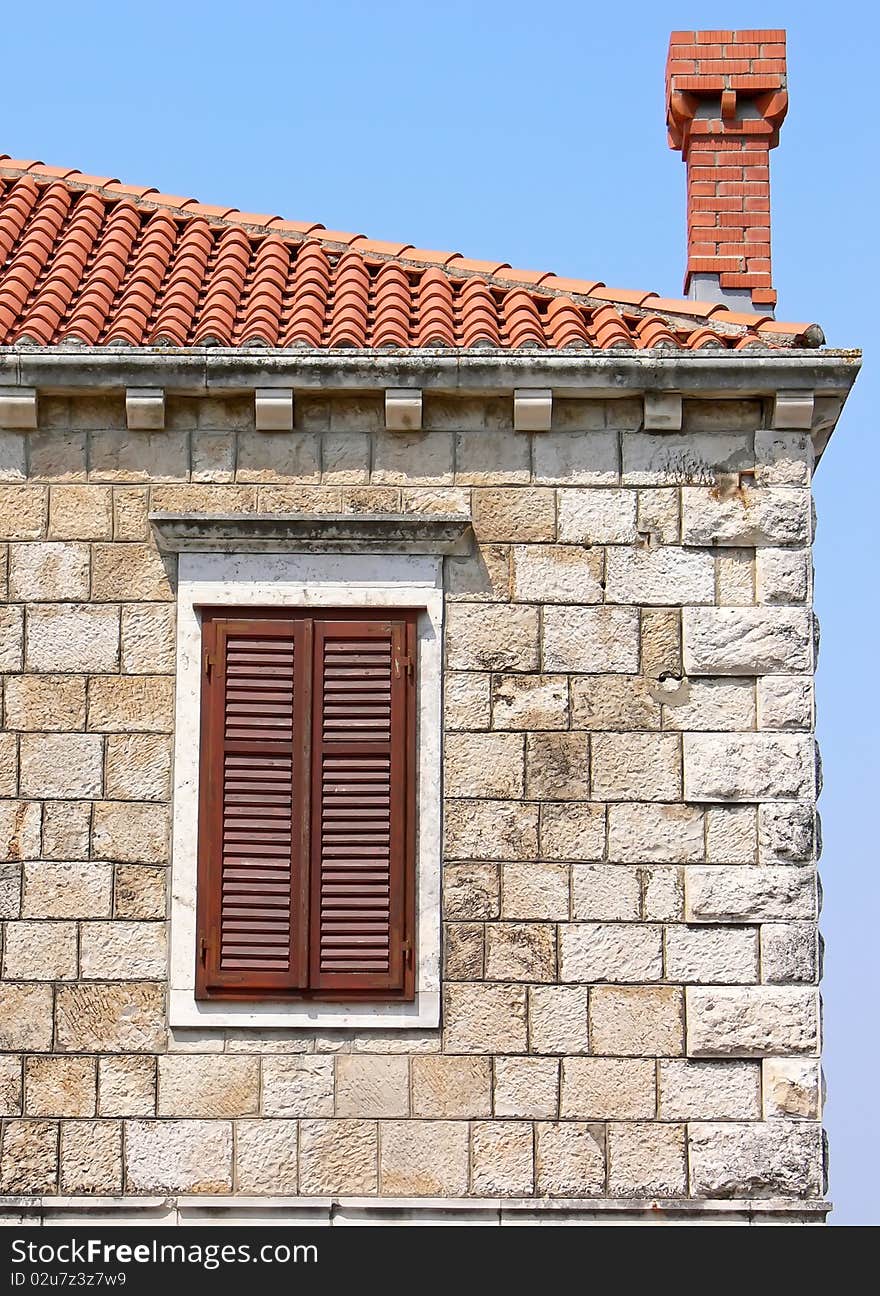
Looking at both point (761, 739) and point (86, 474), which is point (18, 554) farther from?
point (761, 739)

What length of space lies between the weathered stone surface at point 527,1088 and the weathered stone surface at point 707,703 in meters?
1.62

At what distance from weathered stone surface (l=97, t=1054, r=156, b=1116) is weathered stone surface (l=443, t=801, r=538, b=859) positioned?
1.63m

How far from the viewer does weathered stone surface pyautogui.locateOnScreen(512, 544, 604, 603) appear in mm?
9297

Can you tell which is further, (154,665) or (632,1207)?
(154,665)

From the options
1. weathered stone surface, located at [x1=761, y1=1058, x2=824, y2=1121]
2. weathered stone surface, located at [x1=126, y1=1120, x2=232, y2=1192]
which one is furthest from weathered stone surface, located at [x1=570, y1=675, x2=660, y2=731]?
weathered stone surface, located at [x1=126, y1=1120, x2=232, y2=1192]

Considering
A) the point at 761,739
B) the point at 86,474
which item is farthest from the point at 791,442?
the point at 86,474

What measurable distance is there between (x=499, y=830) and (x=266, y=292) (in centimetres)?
313

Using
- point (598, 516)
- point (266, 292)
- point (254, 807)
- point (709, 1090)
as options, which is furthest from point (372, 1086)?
point (266, 292)

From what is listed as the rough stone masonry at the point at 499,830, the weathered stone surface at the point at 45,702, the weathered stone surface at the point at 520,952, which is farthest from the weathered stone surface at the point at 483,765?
the weathered stone surface at the point at 45,702

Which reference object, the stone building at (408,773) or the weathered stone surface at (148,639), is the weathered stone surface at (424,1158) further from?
the weathered stone surface at (148,639)

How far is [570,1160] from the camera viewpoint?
8766mm

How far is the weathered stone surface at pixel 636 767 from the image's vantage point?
912cm
